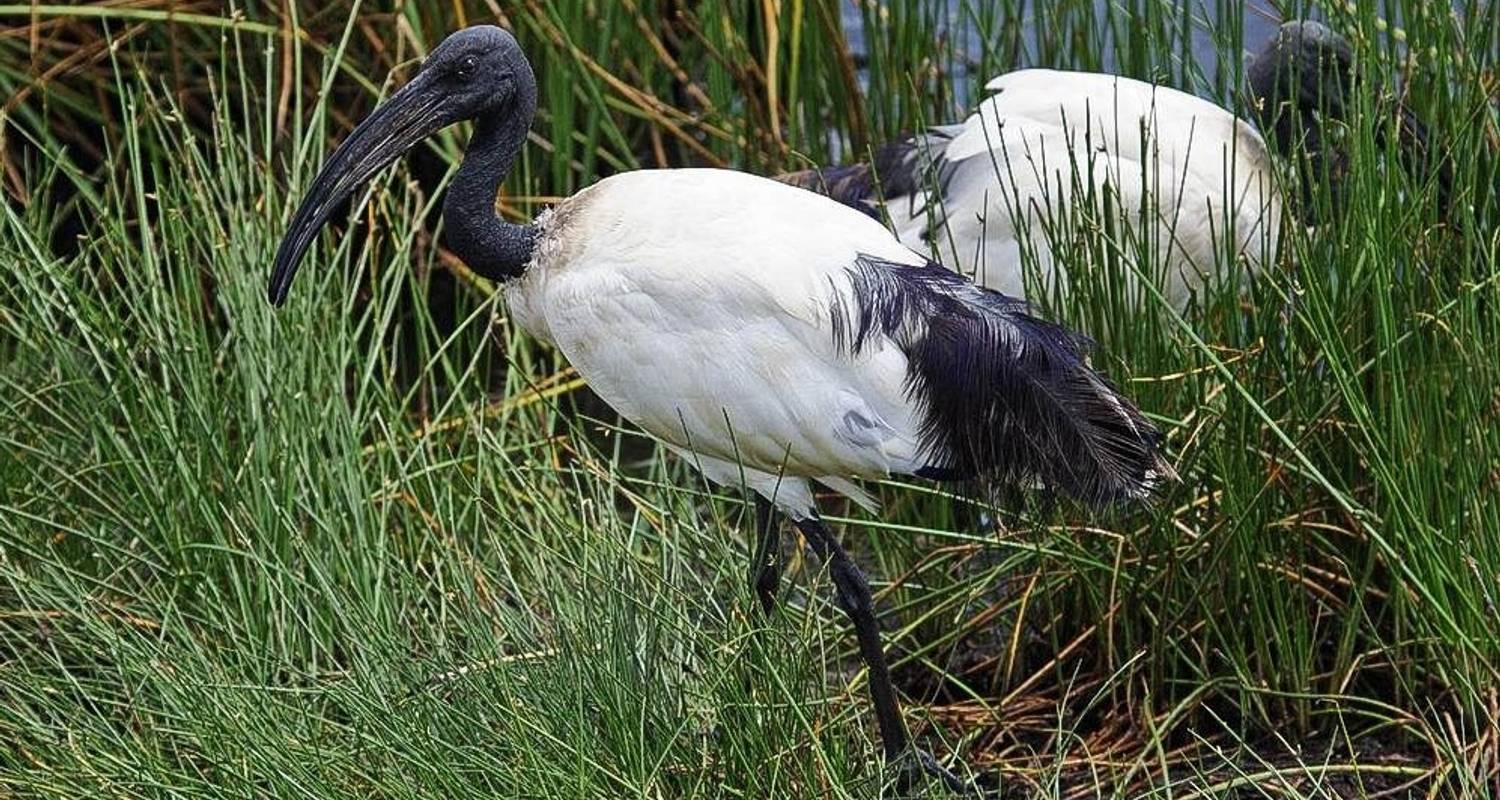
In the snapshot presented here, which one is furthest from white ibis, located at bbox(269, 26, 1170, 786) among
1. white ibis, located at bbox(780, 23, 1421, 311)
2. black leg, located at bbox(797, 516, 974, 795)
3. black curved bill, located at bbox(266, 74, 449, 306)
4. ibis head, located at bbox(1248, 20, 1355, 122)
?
ibis head, located at bbox(1248, 20, 1355, 122)

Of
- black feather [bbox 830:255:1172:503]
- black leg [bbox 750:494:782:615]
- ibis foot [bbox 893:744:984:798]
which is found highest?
black feather [bbox 830:255:1172:503]

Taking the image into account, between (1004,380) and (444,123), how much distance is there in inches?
35.7

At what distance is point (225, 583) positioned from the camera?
3.32m

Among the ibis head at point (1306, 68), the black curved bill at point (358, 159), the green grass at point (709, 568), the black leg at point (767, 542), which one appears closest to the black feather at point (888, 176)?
the green grass at point (709, 568)

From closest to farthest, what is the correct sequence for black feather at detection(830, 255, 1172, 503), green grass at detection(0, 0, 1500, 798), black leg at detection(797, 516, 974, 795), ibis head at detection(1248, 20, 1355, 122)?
green grass at detection(0, 0, 1500, 798) → black feather at detection(830, 255, 1172, 503) → black leg at detection(797, 516, 974, 795) → ibis head at detection(1248, 20, 1355, 122)

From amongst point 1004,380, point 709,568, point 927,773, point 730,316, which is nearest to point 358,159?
point 730,316

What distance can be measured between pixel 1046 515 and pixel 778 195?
623mm

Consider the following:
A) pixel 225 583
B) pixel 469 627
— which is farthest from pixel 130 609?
pixel 469 627

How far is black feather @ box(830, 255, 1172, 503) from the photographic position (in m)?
3.05

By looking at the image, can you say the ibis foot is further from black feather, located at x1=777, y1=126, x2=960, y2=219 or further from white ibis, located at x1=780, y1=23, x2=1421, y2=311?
black feather, located at x1=777, y1=126, x2=960, y2=219

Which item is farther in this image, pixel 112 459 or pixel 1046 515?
pixel 112 459

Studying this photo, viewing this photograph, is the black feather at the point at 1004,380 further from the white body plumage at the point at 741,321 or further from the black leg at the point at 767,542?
the black leg at the point at 767,542

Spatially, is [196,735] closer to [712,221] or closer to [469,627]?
[469,627]

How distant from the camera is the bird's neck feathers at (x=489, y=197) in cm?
325
